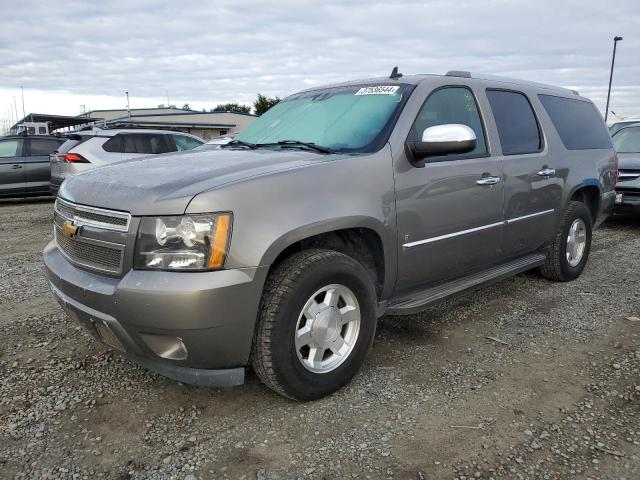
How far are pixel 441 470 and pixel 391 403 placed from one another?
0.59 metres

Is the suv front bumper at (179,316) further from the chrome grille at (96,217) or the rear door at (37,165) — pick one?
the rear door at (37,165)

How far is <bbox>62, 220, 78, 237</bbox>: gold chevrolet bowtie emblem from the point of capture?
9.00ft

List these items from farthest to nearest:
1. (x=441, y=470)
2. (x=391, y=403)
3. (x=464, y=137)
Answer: (x=464, y=137)
(x=391, y=403)
(x=441, y=470)

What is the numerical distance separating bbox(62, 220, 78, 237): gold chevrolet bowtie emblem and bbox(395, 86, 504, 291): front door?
1.77 meters

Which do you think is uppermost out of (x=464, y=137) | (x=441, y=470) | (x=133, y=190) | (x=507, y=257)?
(x=464, y=137)

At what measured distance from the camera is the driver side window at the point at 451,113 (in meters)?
3.42

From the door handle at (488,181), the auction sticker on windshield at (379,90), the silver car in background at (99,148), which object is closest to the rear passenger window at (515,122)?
the door handle at (488,181)

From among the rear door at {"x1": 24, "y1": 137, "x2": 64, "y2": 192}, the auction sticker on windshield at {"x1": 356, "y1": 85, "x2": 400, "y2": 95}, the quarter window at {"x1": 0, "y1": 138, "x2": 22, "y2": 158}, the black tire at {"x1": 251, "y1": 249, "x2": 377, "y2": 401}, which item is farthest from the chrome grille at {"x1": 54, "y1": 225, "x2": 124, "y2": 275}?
the quarter window at {"x1": 0, "y1": 138, "x2": 22, "y2": 158}

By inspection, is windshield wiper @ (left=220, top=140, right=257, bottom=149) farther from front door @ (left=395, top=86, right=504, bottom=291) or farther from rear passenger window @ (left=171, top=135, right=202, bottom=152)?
rear passenger window @ (left=171, top=135, right=202, bottom=152)

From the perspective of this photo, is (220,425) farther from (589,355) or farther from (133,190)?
(589,355)

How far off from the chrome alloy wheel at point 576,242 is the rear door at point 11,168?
35.6ft

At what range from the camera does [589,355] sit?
3.49m

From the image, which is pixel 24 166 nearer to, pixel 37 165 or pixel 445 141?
pixel 37 165

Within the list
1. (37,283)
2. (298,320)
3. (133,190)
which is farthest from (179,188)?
(37,283)
